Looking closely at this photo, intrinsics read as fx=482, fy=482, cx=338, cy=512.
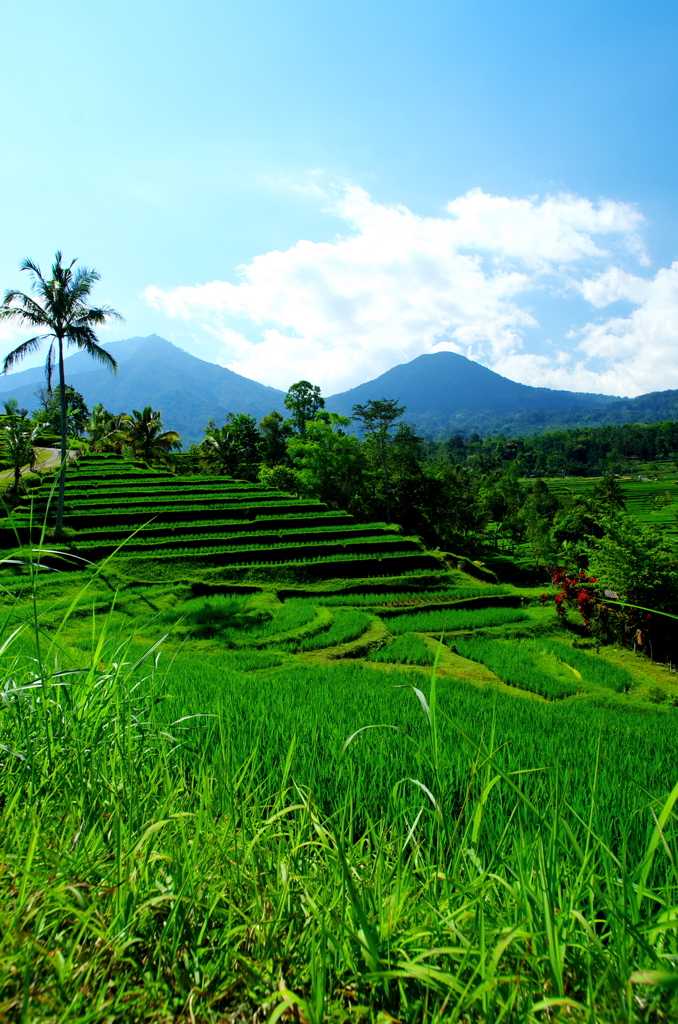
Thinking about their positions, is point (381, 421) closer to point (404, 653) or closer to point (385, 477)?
point (385, 477)

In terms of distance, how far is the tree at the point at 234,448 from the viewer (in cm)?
4038

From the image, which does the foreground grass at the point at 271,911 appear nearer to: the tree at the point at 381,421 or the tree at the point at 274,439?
the tree at the point at 381,421

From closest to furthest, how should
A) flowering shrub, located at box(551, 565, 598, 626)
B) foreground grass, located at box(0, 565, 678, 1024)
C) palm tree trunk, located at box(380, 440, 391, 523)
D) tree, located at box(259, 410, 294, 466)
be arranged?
foreground grass, located at box(0, 565, 678, 1024)
flowering shrub, located at box(551, 565, 598, 626)
palm tree trunk, located at box(380, 440, 391, 523)
tree, located at box(259, 410, 294, 466)

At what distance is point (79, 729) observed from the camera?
1760 mm

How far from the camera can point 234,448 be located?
134ft

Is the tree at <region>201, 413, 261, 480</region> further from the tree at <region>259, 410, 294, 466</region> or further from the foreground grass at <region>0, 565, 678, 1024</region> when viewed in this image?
the foreground grass at <region>0, 565, 678, 1024</region>

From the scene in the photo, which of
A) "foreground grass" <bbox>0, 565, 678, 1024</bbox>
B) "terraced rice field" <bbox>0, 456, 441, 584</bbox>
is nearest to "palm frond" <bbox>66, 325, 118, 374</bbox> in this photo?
"terraced rice field" <bbox>0, 456, 441, 584</bbox>

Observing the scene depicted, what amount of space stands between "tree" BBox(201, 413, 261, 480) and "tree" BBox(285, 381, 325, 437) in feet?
15.3

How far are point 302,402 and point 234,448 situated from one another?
Result: 427 inches

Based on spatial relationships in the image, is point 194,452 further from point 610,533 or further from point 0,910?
point 0,910

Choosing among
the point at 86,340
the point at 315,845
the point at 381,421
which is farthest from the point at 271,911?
the point at 381,421

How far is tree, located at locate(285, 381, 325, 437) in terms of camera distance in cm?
4831

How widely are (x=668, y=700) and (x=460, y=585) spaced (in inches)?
328

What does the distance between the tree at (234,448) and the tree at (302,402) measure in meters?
4.67
